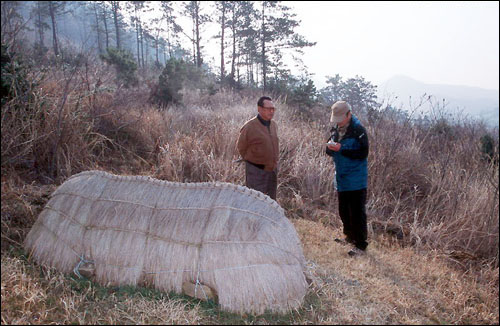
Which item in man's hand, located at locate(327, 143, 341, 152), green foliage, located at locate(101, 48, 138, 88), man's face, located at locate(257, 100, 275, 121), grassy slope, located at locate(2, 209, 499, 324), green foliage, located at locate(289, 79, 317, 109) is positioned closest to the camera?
grassy slope, located at locate(2, 209, 499, 324)

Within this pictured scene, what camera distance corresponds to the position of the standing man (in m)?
3.93

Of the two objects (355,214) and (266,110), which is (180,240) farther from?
(355,214)

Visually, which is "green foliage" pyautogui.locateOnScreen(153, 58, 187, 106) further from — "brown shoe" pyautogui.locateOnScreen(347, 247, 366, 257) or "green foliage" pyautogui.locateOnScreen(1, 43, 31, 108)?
"brown shoe" pyautogui.locateOnScreen(347, 247, 366, 257)

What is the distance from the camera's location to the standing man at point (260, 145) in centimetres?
393

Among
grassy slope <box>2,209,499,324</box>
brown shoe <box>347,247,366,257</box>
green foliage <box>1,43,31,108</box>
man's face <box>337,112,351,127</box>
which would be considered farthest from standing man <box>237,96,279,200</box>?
green foliage <box>1,43,31,108</box>

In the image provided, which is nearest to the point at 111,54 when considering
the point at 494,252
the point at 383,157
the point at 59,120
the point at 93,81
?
the point at 93,81

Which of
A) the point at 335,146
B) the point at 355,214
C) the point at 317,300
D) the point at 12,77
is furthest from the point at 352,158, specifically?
the point at 12,77

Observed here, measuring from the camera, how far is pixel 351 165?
356 cm

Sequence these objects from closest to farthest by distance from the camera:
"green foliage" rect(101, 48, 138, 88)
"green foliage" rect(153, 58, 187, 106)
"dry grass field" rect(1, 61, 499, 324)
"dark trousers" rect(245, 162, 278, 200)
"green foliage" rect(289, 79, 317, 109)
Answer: "dry grass field" rect(1, 61, 499, 324), "dark trousers" rect(245, 162, 278, 200), "green foliage" rect(153, 58, 187, 106), "green foliage" rect(289, 79, 317, 109), "green foliage" rect(101, 48, 138, 88)

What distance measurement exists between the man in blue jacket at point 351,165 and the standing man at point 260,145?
0.75m

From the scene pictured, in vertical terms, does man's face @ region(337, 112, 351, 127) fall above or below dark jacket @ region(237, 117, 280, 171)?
above

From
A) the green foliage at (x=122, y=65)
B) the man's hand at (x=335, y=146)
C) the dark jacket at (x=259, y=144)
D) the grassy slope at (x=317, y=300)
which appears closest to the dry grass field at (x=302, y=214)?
the grassy slope at (x=317, y=300)

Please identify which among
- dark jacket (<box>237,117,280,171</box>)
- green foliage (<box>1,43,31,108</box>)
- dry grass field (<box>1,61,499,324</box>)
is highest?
green foliage (<box>1,43,31,108</box>)

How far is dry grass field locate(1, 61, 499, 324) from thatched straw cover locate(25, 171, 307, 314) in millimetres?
141
